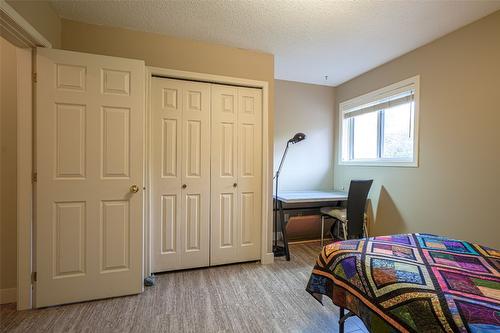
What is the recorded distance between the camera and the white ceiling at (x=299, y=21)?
1.89 metres

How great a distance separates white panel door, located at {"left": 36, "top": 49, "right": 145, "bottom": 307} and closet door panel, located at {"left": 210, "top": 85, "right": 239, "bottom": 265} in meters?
0.75

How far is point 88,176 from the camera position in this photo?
6.28 feet

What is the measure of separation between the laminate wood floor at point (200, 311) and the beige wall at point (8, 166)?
325 mm

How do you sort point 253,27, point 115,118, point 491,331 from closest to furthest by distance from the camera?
point 491,331, point 115,118, point 253,27

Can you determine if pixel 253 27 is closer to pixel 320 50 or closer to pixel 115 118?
pixel 320 50

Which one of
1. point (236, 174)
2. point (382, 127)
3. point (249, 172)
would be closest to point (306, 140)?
point (382, 127)

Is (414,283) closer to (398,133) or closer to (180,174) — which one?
(180,174)

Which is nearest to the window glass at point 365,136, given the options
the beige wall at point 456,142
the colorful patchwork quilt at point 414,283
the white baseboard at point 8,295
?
the beige wall at point 456,142

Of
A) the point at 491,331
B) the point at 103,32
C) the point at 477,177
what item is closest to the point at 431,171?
the point at 477,177

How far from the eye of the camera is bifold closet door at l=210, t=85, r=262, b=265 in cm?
256

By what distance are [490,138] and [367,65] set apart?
1.55 metres

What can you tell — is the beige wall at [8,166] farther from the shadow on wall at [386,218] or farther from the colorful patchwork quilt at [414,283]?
the shadow on wall at [386,218]

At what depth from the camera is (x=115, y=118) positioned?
198cm

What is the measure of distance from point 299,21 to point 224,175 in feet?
5.29
